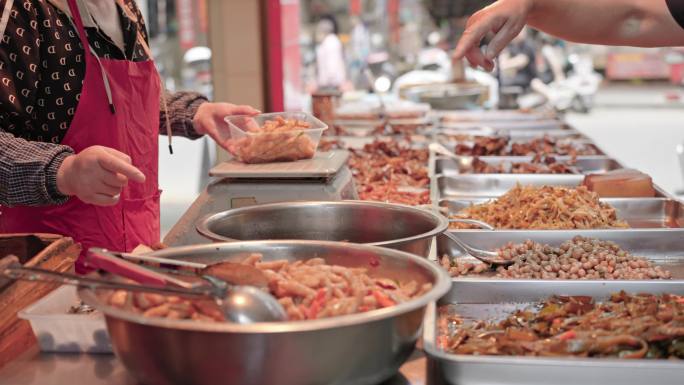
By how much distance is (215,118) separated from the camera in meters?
2.82

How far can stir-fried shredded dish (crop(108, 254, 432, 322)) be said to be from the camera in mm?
1237

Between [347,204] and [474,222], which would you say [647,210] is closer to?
[474,222]

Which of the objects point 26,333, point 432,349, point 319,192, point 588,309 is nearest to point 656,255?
point 588,309

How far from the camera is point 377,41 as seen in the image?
583 inches

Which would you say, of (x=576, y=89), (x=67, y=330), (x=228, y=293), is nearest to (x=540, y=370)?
(x=228, y=293)

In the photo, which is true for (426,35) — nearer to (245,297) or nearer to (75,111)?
(75,111)

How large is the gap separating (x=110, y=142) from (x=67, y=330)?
1039 millimetres

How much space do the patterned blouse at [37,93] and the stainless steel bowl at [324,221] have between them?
48 centimetres

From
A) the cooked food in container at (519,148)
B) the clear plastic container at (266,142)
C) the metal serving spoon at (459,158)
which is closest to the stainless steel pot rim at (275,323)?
the clear plastic container at (266,142)

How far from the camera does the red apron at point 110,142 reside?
2297 mm

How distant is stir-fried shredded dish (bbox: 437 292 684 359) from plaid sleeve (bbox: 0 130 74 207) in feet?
3.26

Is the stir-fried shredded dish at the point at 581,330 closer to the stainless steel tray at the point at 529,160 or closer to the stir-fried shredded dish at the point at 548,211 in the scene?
the stir-fried shredded dish at the point at 548,211

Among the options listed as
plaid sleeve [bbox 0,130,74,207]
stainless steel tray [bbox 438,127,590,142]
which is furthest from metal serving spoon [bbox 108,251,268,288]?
stainless steel tray [bbox 438,127,590,142]

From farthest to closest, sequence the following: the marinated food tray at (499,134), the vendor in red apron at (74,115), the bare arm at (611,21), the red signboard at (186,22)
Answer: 1. the red signboard at (186,22)
2. the marinated food tray at (499,134)
3. the bare arm at (611,21)
4. the vendor in red apron at (74,115)
